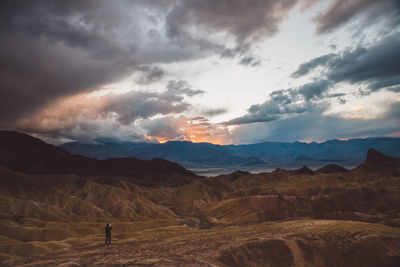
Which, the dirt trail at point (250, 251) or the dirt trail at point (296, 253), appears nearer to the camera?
the dirt trail at point (250, 251)

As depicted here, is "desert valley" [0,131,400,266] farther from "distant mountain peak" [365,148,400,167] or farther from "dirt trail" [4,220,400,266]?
"distant mountain peak" [365,148,400,167]

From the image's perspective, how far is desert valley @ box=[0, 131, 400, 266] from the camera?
24641 mm

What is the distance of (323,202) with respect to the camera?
73938 millimetres

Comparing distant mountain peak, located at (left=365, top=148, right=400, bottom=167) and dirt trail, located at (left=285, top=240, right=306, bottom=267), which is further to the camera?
distant mountain peak, located at (left=365, top=148, right=400, bottom=167)

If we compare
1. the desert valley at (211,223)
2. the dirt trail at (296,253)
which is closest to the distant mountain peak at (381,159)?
the desert valley at (211,223)

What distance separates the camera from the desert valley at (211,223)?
80.8 feet

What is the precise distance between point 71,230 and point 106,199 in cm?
4835

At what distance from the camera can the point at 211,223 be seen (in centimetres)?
8106

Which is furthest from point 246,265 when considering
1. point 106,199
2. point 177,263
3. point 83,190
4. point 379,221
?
point 83,190

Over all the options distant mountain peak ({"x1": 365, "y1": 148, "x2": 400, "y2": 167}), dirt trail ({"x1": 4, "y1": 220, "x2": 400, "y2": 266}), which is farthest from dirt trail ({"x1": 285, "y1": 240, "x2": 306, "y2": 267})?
distant mountain peak ({"x1": 365, "y1": 148, "x2": 400, "y2": 167})

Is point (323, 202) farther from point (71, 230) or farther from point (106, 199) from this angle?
point (106, 199)

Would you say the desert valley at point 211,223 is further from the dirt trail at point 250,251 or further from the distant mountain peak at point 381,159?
the distant mountain peak at point 381,159

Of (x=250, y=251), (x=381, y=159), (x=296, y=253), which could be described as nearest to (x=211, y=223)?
(x=296, y=253)

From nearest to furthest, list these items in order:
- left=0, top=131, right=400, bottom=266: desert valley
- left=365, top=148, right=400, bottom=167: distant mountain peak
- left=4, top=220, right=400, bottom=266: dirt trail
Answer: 1. left=4, top=220, right=400, bottom=266: dirt trail
2. left=0, top=131, right=400, bottom=266: desert valley
3. left=365, top=148, right=400, bottom=167: distant mountain peak
